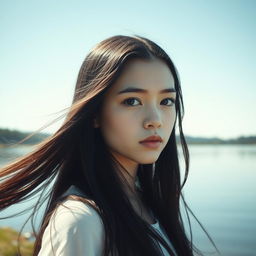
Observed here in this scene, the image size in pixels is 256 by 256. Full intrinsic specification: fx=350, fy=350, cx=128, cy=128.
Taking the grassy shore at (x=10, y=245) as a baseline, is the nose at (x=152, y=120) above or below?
above

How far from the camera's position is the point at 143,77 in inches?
75.8

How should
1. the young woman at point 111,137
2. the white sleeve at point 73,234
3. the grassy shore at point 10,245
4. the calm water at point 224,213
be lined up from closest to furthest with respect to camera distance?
the white sleeve at point 73,234 → the young woman at point 111,137 → the grassy shore at point 10,245 → the calm water at point 224,213

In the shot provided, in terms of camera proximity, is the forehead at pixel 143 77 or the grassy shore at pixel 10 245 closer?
the forehead at pixel 143 77

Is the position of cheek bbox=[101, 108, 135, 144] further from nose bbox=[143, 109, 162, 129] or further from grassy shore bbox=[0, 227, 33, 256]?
grassy shore bbox=[0, 227, 33, 256]

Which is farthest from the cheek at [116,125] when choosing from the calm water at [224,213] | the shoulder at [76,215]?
the calm water at [224,213]

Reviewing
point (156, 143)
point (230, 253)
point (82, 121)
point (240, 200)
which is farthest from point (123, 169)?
point (240, 200)

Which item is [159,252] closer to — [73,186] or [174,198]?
[73,186]

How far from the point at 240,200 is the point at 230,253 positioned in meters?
4.98

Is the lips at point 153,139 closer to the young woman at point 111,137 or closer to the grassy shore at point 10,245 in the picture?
the young woman at point 111,137

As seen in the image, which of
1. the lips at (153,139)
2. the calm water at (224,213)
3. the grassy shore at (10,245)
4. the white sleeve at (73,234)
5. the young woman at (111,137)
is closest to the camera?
the white sleeve at (73,234)

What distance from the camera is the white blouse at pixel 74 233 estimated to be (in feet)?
4.41

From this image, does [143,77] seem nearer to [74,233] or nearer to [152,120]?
[152,120]

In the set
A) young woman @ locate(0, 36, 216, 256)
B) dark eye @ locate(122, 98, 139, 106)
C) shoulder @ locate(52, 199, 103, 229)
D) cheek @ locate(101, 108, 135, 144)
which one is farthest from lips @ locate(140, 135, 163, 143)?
shoulder @ locate(52, 199, 103, 229)

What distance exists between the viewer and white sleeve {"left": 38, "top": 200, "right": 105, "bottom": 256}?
134cm
